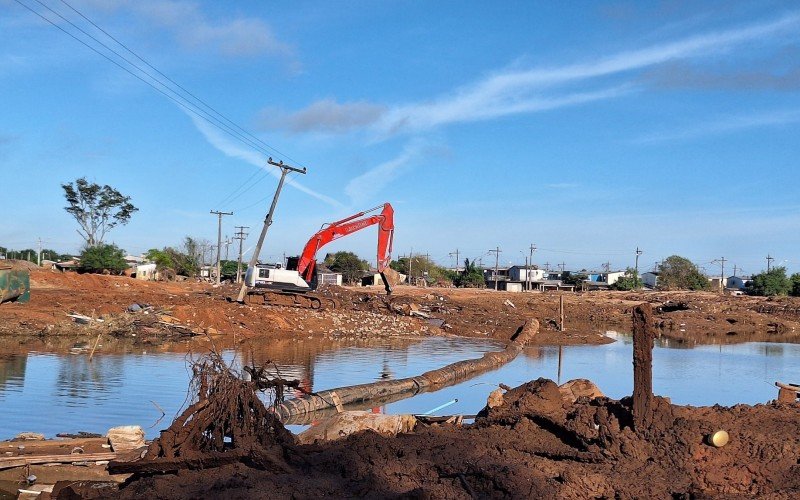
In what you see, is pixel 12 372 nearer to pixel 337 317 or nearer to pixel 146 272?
pixel 337 317

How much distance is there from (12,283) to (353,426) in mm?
18724

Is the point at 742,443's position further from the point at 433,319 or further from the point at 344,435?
the point at 433,319

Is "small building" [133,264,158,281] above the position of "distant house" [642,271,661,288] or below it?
below

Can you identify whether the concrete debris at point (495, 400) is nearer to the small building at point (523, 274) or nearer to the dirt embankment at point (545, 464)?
the dirt embankment at point (545, 464)

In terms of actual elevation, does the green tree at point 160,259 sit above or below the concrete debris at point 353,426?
above

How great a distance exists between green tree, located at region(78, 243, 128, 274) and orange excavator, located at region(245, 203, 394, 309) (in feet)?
97.1

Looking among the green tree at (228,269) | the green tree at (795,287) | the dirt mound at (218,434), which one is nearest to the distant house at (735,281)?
the green tree at (795,287)

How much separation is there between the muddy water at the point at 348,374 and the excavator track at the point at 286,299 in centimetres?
605

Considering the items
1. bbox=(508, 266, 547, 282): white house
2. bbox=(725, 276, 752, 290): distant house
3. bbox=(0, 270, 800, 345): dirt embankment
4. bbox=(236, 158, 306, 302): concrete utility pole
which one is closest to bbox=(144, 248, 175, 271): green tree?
bbox=(0, 270, 800, 345): dirt embankment

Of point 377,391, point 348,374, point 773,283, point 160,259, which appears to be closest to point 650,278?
point 773,283

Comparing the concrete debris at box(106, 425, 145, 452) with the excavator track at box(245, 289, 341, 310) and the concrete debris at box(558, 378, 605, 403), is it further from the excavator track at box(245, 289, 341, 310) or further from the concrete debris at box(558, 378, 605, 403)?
the excavator track at box(245, 289, 341, 310)

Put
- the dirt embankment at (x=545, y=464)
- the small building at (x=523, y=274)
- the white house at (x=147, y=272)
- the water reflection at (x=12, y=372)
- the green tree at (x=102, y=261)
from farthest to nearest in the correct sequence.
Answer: the small building at (x=523, y=274), the white house at (x=147, y=272), the green tree at (x=102, y=261), the water reflection at (x=12, y=372), the dirt embankment at (x=545, y=464)

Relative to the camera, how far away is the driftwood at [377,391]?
43.5 feet

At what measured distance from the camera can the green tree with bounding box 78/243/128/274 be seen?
6044cm
